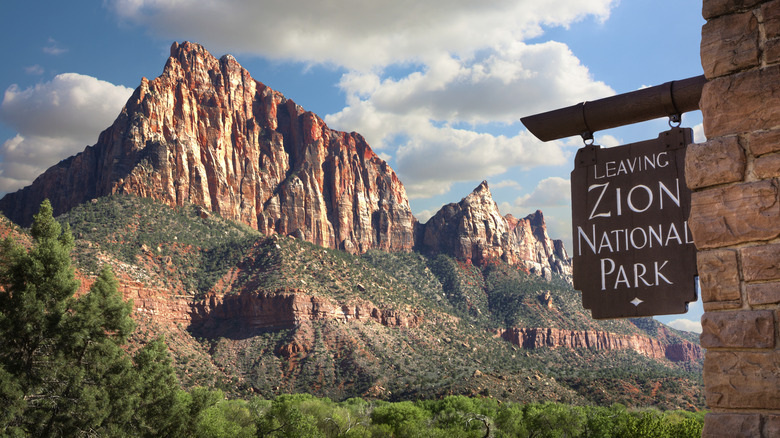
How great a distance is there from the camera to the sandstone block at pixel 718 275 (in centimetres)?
318

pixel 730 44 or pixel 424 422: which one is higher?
pixel 730 44

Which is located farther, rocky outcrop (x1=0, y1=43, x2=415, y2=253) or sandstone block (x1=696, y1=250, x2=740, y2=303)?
rocky outcrop (x1=0, y1=43, x2=415, y2=253)

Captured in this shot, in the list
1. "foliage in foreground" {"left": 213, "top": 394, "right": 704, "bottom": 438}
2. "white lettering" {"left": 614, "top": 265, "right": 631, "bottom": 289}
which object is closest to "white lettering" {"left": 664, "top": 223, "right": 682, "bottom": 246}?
"white lettering" {"left": 614, "top": 265, "right": 631, "bottom": 289}

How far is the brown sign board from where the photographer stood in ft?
12.8

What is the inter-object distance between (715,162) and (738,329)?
2.86 feet

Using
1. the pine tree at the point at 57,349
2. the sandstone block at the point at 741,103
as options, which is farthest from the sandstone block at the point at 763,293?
the pine tree at the point at 57,349

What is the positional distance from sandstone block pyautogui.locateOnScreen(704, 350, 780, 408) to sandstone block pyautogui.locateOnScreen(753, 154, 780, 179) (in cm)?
88

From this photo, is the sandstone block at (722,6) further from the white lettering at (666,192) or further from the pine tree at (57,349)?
the pine tree at (57,349)

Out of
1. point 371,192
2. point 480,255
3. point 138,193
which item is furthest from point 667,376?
point 371,192

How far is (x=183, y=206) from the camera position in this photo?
108m

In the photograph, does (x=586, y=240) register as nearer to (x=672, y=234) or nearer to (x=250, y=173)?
(x=672, y=234)

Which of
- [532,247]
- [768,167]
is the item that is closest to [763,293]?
[768,167]

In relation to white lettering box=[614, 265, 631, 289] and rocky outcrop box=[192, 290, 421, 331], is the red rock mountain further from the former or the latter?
white lettering box=[614, 265, 631, 289]

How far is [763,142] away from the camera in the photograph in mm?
3178
